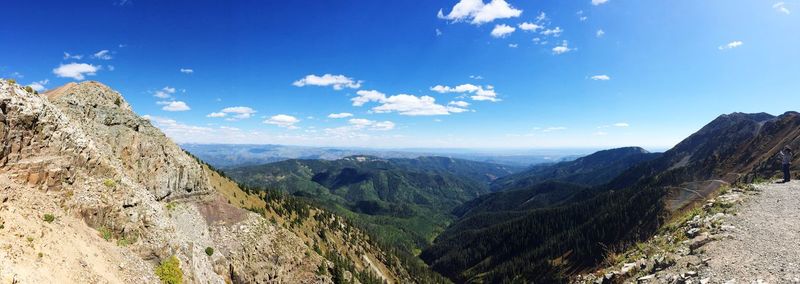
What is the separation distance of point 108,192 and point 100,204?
2.45 meters

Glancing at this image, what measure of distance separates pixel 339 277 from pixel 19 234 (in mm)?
69327

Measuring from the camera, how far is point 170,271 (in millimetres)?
35938

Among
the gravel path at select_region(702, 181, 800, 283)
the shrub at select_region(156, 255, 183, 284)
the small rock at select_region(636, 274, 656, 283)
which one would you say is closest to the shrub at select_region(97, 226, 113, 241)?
the shrub at select_region(156, 255, 183, 284)

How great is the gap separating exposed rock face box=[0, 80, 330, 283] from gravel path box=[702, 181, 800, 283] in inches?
1566

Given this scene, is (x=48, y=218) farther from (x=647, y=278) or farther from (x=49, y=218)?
(x=647, y=278)

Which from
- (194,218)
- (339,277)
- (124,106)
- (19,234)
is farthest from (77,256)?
(339,277)

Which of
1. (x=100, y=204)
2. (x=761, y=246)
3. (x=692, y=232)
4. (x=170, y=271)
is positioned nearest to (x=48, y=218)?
(x=100, y=204)

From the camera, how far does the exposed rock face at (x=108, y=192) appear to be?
28047 mm

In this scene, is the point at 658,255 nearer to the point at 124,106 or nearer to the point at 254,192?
the point at 124,106

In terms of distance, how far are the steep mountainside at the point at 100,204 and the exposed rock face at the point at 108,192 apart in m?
0.11

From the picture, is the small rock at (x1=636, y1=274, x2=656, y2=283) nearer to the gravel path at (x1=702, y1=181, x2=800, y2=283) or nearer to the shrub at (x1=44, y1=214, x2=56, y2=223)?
the gravel path at (x1=702, y1=181, x2=800, y2=283)

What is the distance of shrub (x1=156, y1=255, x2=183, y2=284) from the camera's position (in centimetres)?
3459

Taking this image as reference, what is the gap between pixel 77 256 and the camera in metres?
26.1

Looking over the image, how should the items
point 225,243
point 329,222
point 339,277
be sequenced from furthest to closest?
1. point 329,222
2. point 339,277
3. point 225,243
